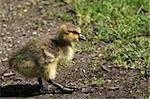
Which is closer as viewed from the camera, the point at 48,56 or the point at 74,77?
the point at 48,56

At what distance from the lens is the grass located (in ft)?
16.1

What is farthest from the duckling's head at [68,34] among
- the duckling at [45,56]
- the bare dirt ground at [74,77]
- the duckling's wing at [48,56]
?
the bare dirt ground at [74,77]

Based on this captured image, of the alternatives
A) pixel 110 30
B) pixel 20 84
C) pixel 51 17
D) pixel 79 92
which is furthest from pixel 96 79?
pixel 51 17

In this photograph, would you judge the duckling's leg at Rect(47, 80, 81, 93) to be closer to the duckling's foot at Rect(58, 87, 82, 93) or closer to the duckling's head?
the duckling's foot at Rect(58, 87, 82, 93)

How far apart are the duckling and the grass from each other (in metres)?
0.58

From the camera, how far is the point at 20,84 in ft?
15.1

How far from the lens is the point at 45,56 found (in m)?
4.32

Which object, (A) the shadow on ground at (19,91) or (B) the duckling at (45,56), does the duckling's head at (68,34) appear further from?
(A) the shadow on ground at (19,91)

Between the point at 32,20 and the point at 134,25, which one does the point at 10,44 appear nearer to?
the point at 32,20

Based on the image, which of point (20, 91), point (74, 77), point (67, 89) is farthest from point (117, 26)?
point (20, 91)

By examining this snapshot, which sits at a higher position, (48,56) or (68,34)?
(68,34)

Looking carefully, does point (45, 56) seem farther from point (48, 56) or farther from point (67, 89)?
point (67, 89)

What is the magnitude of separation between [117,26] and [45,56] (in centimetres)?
145

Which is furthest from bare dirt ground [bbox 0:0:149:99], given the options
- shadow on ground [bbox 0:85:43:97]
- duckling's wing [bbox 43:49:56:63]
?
duckling's wing [bbox 43:49:56:63]
